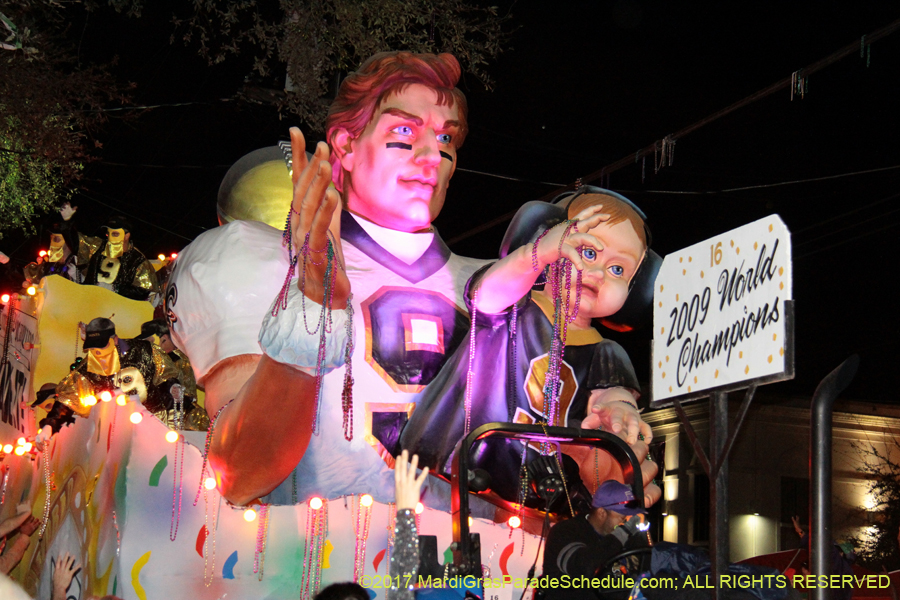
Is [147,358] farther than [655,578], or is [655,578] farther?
[147,358]

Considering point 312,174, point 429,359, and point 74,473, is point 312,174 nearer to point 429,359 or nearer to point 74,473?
point 429,359

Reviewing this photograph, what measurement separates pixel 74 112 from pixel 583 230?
5.72 meters

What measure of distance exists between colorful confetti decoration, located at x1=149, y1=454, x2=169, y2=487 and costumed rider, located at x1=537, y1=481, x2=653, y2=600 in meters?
2.30

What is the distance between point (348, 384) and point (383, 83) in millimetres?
1926

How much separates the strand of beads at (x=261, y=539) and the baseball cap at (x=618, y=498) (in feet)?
6.99

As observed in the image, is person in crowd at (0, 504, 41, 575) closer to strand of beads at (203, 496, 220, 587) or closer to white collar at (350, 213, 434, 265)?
strand of beads at (203, 496, 220, 587)

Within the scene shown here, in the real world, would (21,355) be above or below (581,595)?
above

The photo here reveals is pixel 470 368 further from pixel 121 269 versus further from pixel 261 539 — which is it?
pixel 121 269

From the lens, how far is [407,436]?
19.0 ft

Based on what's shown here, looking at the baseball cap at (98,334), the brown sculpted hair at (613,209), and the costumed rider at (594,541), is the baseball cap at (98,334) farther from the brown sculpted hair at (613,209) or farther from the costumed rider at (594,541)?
the costumed rider at (594,541)

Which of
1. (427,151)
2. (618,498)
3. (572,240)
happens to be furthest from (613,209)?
(618,498)

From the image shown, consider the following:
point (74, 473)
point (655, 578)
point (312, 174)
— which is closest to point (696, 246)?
point (655, 578)

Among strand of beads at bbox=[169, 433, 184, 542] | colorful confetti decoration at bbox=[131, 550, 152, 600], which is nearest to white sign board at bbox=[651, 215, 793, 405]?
strand of beads at bbox=[169, 433, 184, 542]

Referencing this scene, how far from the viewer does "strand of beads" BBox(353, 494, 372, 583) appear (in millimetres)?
5648
